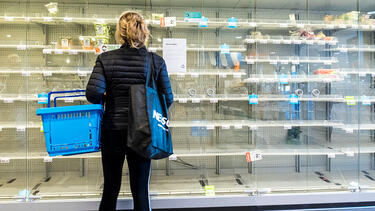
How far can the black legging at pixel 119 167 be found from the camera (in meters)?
1.48

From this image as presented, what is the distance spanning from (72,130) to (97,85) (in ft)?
1.26

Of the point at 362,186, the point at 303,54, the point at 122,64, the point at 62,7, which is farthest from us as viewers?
the point at 303,54

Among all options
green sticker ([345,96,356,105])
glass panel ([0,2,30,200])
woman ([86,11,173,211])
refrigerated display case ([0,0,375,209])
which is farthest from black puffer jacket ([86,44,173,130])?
green sticker ([345,96,356,105])

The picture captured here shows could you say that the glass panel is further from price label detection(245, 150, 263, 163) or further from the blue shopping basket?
price label detection(245, 150, 263, 163)

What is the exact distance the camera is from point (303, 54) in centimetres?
318

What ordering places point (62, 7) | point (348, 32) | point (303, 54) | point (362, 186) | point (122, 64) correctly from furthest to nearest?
point (303, 54) < point (348, 32) < point (62, 7) < point (362, 186) < point (122, 64)

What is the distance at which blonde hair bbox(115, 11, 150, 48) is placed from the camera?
1448mm

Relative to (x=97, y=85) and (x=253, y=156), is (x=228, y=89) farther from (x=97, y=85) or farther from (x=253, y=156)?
(x=97, y=85)

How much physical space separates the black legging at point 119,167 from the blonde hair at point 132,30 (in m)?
0.62

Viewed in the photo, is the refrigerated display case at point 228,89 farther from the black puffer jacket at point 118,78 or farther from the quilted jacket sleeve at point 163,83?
the black puffer jacket at point 118,78

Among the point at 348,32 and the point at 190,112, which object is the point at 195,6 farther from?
the point at 348,32

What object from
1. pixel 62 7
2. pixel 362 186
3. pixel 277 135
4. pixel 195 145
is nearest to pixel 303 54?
pixel 277 135

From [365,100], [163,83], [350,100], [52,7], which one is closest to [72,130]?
[163,83]

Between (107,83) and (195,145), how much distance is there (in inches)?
70.9
